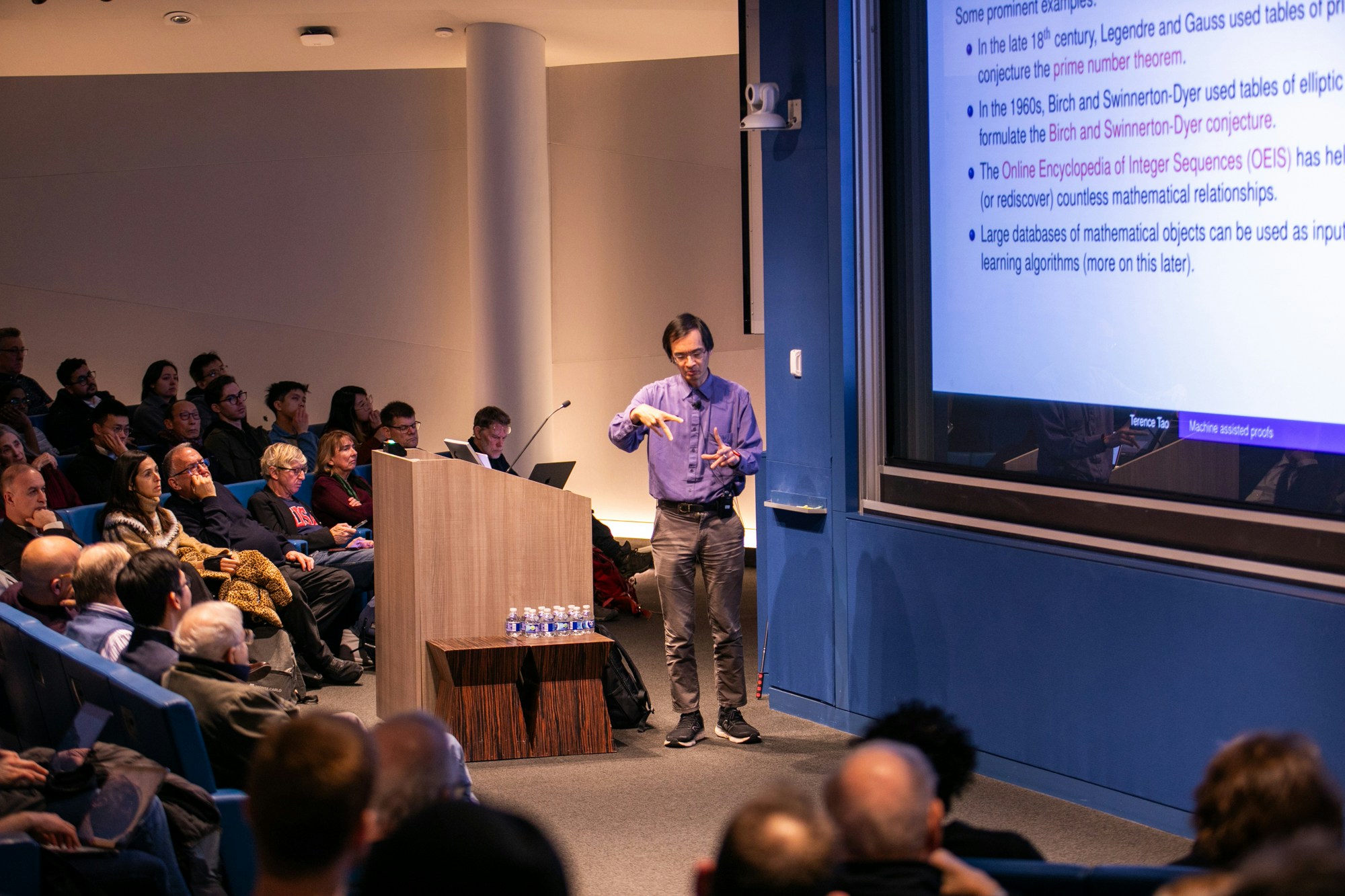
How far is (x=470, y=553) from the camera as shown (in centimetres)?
480

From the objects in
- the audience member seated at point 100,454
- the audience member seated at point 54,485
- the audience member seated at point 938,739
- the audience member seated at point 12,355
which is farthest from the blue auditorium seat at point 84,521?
the audience member seated at point 938,739

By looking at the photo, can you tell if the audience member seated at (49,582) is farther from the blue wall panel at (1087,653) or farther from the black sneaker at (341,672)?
the blue wall panel at (1087,653)

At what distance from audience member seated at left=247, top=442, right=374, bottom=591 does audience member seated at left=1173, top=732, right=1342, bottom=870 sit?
512 cm

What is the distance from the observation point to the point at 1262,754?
1.67m

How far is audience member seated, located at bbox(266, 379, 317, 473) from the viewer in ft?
25.2

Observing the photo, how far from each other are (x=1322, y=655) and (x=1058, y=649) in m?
0.88

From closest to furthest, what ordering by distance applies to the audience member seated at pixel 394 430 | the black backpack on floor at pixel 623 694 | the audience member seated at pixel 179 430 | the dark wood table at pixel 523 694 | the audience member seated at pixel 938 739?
1. the audience member seated at pixel 938 739
2. the dark wood table at pixel 523 694
3. the black backpack on floor at pixel 623 694
4. the audience member seated at pixel 179 430
5. the audience member seated at pixel 394 430

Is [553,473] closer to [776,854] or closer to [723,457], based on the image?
[723,457]

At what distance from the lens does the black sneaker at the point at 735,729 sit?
4.94 m

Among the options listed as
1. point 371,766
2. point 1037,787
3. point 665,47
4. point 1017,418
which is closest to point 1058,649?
point 1037,787

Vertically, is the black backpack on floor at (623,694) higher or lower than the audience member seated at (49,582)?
lower

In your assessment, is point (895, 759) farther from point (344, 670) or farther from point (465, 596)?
point (344, 670)

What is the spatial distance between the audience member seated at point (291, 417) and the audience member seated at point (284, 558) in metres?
1.61

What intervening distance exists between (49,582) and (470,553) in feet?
4.61
